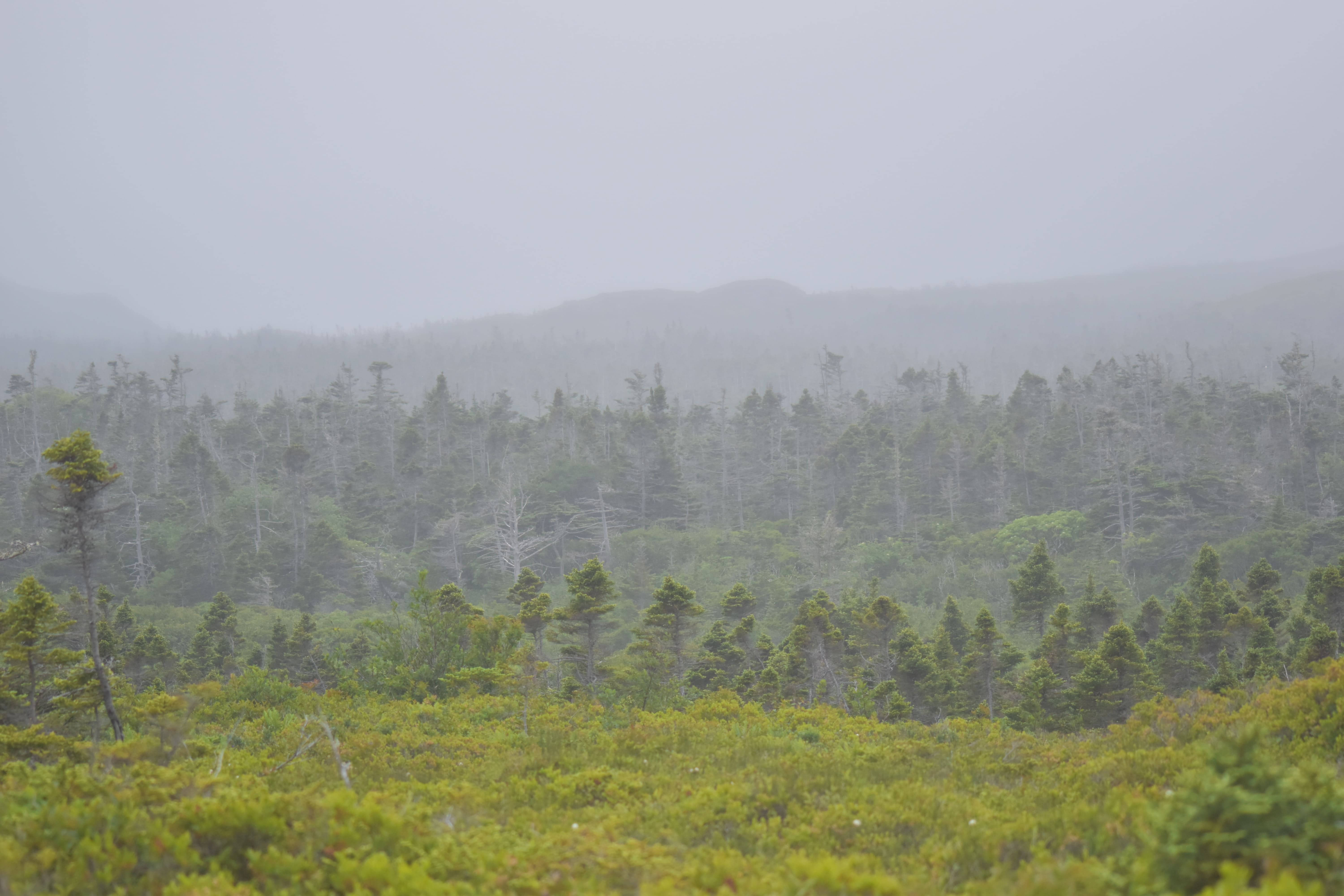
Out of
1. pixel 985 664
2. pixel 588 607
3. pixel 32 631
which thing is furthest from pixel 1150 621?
pixel 32 631

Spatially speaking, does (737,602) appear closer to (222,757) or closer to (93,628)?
(93,628)

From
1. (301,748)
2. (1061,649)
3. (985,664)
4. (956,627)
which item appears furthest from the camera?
(956,627)

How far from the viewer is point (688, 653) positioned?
19422mm

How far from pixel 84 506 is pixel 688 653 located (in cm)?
1394

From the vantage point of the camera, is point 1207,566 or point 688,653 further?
point 1207,566

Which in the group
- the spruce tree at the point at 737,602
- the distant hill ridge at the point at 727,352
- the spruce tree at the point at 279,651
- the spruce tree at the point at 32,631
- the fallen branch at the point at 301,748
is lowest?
the spruce tree at the point at 279,651

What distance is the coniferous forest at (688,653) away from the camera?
4.78 m

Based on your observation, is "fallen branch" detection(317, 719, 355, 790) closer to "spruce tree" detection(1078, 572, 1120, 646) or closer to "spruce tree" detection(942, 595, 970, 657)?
"spruce tree" detection(942, 595, 970, 657)

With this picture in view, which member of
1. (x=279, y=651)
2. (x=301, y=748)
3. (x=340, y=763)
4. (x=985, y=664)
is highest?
(x=340, y=763)

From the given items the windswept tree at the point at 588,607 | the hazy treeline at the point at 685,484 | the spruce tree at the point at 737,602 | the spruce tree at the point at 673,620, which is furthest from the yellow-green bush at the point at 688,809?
the hazy treeline at the point at 685,484

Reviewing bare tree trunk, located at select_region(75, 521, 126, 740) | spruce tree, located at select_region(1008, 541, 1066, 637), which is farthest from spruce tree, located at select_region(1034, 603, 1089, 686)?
bare tree trunk, located at select_region(75, 521, 126, 740)

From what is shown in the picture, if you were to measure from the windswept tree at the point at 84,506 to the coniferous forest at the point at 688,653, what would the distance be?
6 cm

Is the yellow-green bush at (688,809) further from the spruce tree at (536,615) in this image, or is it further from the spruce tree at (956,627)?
the spruce tree at (956,627)

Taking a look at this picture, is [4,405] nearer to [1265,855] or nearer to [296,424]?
[296,424]
